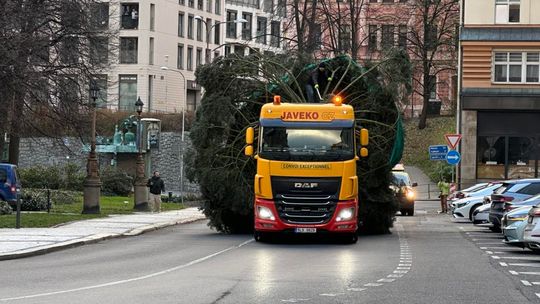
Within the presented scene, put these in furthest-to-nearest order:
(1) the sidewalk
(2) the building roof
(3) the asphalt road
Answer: (2) the building roof, (1) the sidewalk, (3) the asphalt road

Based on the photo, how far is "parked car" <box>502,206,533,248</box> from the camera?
2441 cm

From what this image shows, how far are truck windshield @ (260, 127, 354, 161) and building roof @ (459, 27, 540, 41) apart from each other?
33549 mm

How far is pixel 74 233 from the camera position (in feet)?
95.1

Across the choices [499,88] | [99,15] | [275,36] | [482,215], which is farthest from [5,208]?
[499,88]

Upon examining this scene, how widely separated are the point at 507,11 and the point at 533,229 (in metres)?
36.9

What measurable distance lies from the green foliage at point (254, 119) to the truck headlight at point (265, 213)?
3666 mm

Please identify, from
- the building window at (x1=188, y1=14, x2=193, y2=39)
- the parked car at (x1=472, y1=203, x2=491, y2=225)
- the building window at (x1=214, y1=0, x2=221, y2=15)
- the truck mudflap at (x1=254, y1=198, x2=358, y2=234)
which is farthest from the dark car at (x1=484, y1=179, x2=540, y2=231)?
the building window at (x1=214, y1=0, x2=221, y2=15)

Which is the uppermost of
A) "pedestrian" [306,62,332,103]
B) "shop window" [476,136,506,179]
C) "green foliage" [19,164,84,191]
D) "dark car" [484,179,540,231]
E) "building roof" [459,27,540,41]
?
"building roof" [459,27,540,41]

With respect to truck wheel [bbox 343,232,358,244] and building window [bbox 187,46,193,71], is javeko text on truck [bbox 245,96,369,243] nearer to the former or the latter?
truck wheel [bbox 343,232,358,244]

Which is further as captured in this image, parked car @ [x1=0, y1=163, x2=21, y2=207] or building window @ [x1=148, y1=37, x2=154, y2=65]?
building window @ [x1=148, y1=37, x2=154, y2=65]

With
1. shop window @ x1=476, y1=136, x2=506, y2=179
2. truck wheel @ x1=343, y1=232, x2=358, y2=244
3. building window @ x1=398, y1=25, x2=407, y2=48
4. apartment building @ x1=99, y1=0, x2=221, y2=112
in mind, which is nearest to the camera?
truck wheel @ x1=343, y1=232, x2=358, y2=244

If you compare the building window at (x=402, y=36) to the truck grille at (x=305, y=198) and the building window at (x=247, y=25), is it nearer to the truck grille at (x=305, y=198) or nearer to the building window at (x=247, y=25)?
the building window at (x=247, y=25)

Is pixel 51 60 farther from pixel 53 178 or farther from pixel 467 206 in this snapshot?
pixel 53 178

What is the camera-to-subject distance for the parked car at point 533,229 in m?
22.6
